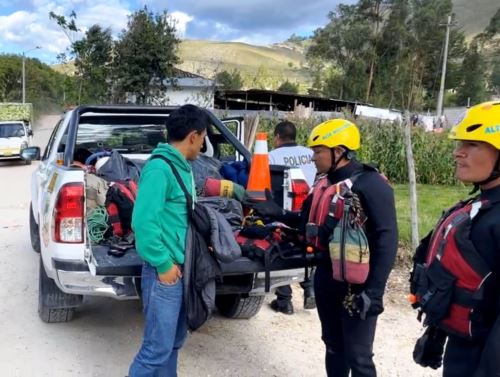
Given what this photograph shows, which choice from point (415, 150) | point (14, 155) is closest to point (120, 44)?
point (14, 155)

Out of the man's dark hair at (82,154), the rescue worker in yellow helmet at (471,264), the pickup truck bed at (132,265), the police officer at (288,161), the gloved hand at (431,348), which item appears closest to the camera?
the rescue worker in yellow helmet at (471,264)

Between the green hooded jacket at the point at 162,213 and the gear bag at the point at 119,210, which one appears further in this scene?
the gear bag at the point at 119,210

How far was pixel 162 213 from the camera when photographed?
8.90ft

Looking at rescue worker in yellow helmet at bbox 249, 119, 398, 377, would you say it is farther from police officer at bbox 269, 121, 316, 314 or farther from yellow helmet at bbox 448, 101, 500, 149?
police officer at bbox 269, 121, 316, 314

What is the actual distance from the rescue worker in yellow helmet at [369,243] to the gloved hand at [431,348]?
0.37m

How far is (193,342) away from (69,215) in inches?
61.4

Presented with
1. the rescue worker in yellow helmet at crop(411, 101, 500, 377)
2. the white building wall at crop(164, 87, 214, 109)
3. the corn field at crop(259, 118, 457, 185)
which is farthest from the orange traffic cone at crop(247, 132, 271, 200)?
the white building wall at crop(164, 87, 214, 109)

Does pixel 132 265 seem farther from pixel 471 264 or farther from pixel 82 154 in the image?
pixel 82 154

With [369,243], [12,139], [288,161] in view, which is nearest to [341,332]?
[369,243]

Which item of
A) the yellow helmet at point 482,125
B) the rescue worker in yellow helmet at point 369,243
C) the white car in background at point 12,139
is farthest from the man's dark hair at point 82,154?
the white car in background at point 12,139

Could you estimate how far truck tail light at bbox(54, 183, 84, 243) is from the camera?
11.1 ft

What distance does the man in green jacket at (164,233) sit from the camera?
104 inches

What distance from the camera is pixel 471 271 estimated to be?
193 centimetres

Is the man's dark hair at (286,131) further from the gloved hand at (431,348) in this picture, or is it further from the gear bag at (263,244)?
the gloved hand at (431,348)
